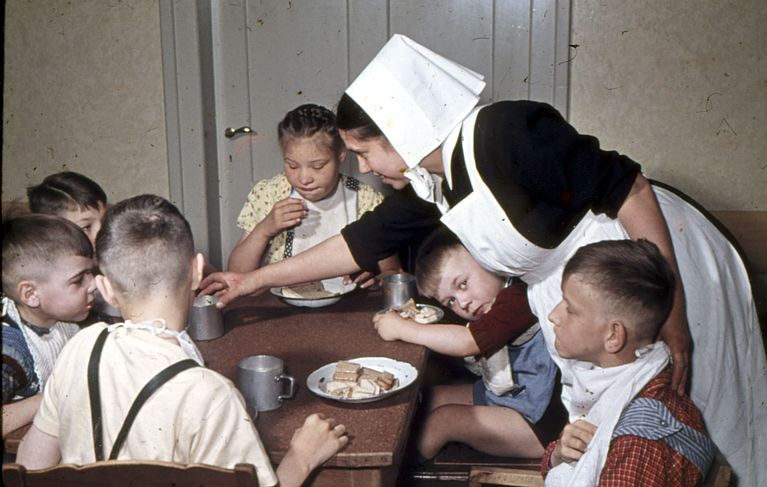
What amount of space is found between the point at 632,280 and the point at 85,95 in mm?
1567

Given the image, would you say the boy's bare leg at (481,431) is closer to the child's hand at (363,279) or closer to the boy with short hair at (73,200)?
the child's hand at (363,279)

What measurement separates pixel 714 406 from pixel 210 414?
934mm

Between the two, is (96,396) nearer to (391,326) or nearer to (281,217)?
(391,326)

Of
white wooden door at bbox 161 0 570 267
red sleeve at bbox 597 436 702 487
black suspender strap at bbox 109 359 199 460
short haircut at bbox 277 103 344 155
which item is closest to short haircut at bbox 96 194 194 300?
black suspender strap at bbox 109 359 199 460

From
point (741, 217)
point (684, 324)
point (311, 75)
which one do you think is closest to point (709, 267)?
point (684, 324)

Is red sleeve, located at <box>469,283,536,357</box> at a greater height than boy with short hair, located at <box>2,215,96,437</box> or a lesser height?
lesser

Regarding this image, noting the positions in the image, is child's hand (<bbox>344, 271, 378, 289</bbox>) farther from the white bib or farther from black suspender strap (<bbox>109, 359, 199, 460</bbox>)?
black suspender strap (<bbox>109, 359, 199, 460</bbox>)

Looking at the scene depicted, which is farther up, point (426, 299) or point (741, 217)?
point (741, 217)

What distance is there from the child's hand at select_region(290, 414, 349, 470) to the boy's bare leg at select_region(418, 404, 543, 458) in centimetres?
61

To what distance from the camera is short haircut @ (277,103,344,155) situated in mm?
1965

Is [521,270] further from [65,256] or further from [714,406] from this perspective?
[65,256]

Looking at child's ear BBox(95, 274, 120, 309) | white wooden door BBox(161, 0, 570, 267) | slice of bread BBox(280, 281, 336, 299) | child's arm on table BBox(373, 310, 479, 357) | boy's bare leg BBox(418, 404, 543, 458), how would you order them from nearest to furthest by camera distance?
child's ear BBox(95, 274, 120, 309), child's arm on table BBox(373, 310, 479, 357), boy's bare leg BBox(418, 404, 543, 458), slice of bread BBox(280, 281, 336, 299), white wooden door BBox(161, 0, 570, 267)

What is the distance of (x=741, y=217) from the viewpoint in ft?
6.90

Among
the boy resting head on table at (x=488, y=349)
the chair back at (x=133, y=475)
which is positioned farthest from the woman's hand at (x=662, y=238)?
the chair back at (x=133, y=475)
